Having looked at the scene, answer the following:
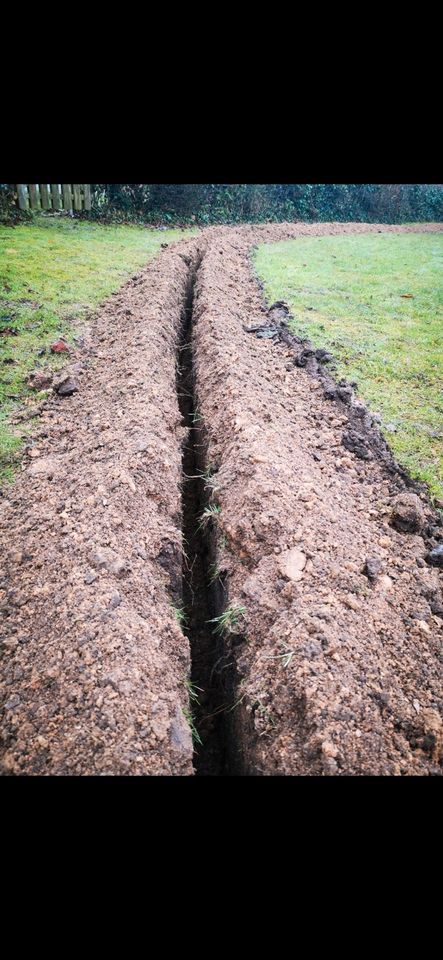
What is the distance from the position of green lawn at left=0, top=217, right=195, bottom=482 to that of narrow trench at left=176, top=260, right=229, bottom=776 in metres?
1.74

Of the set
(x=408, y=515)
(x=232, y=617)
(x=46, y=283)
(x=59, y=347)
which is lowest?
(x=232, y=617)

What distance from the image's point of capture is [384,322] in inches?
305

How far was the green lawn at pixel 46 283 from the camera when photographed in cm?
543

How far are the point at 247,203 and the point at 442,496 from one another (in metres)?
16.9

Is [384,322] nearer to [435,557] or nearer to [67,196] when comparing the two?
[435,557]

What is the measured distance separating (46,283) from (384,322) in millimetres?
5507

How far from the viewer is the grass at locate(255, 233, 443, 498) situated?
202 inches

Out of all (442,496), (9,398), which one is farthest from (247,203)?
(442,496)

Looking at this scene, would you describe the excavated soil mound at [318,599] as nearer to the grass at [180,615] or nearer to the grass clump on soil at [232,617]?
the grass clump on soil at [232,617]

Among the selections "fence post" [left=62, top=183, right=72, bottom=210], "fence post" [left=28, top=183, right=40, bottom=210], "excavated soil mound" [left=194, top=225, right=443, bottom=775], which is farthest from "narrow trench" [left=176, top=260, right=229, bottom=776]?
"fence post" [left=62, top=183, right=72, bottom=210]

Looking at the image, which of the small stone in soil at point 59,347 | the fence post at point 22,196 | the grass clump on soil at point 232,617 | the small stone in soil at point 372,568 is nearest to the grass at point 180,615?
the grass clump on soil at point 232,617

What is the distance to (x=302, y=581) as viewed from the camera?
324cm

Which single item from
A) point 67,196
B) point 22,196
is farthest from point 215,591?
point 67,196
